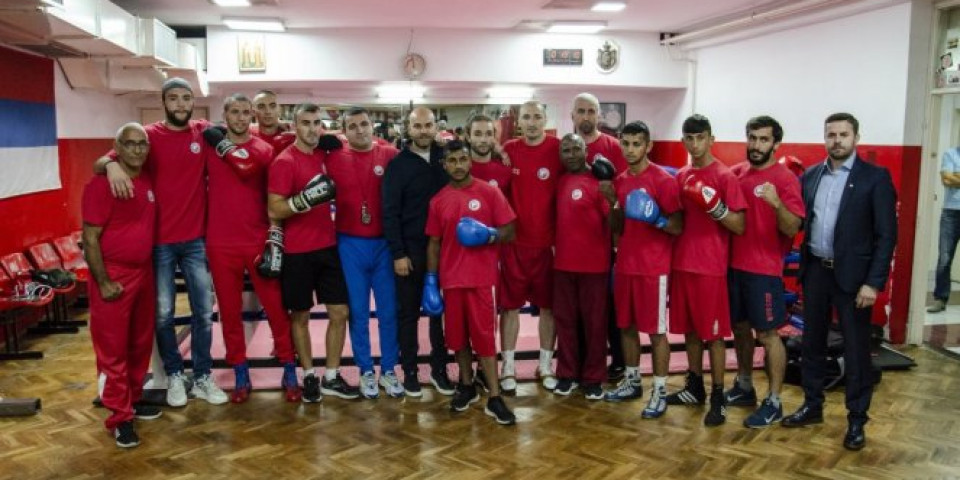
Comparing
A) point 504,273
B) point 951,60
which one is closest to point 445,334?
point 504,273

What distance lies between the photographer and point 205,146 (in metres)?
3.90

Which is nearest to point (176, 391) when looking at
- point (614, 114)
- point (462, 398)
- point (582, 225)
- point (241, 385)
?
point (241, 385)

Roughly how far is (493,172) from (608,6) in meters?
3.71

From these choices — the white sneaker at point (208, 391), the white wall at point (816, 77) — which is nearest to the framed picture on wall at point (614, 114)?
the white wall at point (816, 77)

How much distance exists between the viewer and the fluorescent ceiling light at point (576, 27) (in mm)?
7995

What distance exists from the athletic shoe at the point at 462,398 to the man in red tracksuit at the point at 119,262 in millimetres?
1589

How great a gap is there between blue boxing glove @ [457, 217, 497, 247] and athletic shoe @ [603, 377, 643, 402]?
4.05 ft

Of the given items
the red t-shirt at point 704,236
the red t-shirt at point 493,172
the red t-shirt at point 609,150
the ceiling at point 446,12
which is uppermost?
the ceiling at point 446,12

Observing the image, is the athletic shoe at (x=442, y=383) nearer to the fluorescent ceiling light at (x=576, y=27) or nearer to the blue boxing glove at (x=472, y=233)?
the blue boxing glove at (x=472, y=233)

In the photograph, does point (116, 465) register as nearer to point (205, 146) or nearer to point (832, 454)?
point (205, 146)

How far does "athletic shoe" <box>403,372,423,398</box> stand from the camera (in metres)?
4.17

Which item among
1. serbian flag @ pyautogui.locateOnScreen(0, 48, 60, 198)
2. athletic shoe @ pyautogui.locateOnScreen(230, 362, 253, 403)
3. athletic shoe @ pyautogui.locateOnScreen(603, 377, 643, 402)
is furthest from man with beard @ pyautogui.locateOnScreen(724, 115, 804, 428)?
serbian flag @ pyautogui.locateOnScreen(0, 48, 60, 198)

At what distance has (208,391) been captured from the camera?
4.11 m

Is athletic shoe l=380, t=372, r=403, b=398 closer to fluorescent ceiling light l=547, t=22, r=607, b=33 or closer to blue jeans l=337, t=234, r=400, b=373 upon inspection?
blue jeans l=337, t=234, r=400, b=373
